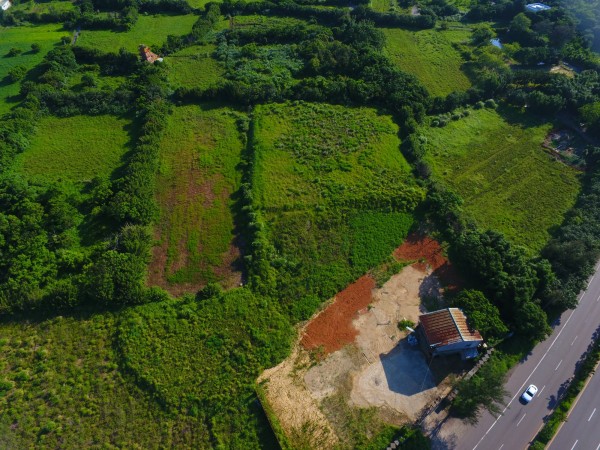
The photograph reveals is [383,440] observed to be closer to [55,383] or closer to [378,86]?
[55,383]

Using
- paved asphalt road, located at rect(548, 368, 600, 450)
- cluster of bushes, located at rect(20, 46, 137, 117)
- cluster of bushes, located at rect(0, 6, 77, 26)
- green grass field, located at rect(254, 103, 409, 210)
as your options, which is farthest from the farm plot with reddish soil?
cluster of bushes, located at rect(0, 6, 77, 26)

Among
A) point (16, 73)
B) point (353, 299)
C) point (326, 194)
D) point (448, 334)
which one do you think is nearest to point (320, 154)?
point (326, 194)

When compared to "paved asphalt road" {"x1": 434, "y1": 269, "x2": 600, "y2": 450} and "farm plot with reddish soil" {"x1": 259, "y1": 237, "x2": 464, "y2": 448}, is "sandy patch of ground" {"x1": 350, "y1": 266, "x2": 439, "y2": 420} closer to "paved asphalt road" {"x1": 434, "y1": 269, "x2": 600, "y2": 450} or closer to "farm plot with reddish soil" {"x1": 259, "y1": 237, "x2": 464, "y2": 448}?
"farm plot with reddish soil" {"x1": 259, "y1": 237, "x2": 464, "y2": 448}

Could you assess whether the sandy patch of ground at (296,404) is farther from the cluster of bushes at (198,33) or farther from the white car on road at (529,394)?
the cluster of bushes at (198,33)

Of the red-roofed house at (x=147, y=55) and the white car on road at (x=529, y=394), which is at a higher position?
the red-roofed house at (x=147, y=55)

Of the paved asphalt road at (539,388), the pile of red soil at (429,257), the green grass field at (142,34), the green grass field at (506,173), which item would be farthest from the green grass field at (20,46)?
the paved asphalt road at (539,388)
